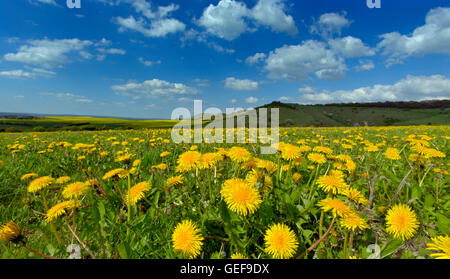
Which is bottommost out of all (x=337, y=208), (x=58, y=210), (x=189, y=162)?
(x=58, y=210)

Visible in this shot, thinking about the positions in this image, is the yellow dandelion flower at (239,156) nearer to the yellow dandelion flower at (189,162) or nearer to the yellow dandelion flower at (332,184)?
the yellow dandelion flower at (189,162)

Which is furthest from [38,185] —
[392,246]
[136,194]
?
[392,246]

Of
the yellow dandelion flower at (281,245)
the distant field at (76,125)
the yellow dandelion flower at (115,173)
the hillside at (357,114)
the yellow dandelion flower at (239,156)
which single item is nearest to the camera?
the yellow dandelion flower at (281,245)

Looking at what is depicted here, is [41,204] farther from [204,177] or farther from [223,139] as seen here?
[223,139]

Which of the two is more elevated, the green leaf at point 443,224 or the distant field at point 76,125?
the distant field at point 76,125

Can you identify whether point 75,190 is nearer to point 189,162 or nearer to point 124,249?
point 124,249

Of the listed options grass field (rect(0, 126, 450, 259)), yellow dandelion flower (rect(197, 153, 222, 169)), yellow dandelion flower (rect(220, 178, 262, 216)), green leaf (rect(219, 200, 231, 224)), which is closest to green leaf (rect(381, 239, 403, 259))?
grass field (rect(0, 126, 450, 259))

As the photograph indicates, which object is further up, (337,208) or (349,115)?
(349,115)

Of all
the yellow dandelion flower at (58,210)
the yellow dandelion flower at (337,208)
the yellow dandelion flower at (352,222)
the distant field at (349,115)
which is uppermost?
the distant field at (349,115)

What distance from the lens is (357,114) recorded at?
41.3 meters

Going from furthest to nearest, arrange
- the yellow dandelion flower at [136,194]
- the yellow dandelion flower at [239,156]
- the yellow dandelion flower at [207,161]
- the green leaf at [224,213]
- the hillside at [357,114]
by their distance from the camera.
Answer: the hillside at [357,114] → the yellow dandelion flower at [239,156] → the yellow dandelion flower at [207,161] → the yellow dandelion flower at [136,194] → the green leaf at [224,213]

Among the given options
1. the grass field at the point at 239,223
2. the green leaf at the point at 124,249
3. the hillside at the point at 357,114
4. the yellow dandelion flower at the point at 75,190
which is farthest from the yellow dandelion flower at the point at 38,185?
the hillside at the point at 357,114

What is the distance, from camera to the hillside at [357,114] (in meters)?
34.3
